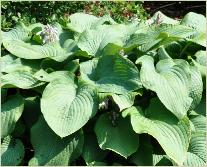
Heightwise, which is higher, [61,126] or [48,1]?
[61,126]

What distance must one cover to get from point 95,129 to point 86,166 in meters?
0.22

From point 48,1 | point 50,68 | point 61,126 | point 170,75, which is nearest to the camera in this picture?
point 61,126

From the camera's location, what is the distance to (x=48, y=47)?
3.39 m

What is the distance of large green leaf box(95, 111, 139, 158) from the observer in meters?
2.95

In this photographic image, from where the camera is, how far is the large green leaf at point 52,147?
9.80 ft

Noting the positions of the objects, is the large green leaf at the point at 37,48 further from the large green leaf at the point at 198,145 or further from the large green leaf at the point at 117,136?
the large green leaf at the point at 198,145

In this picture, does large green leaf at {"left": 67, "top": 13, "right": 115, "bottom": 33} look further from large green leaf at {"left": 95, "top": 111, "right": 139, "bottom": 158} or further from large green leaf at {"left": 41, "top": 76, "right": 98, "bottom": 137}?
large green leaf at {"left": 95, "top": 111, "right": 139, "bottom": 158}

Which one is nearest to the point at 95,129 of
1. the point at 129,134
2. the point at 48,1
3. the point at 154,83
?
the point at 129,134

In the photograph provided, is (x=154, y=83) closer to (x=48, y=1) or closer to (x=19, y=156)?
(x=19, y=156)

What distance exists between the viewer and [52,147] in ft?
9.91

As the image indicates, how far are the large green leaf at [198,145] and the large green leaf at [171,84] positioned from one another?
221 mm

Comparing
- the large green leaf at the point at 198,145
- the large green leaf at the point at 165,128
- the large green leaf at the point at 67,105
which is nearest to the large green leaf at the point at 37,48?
the large green leaf at the point at 67,105

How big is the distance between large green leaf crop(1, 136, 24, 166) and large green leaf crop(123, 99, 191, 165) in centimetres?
66

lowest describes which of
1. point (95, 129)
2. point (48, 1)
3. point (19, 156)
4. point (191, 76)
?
point (48, 1)
